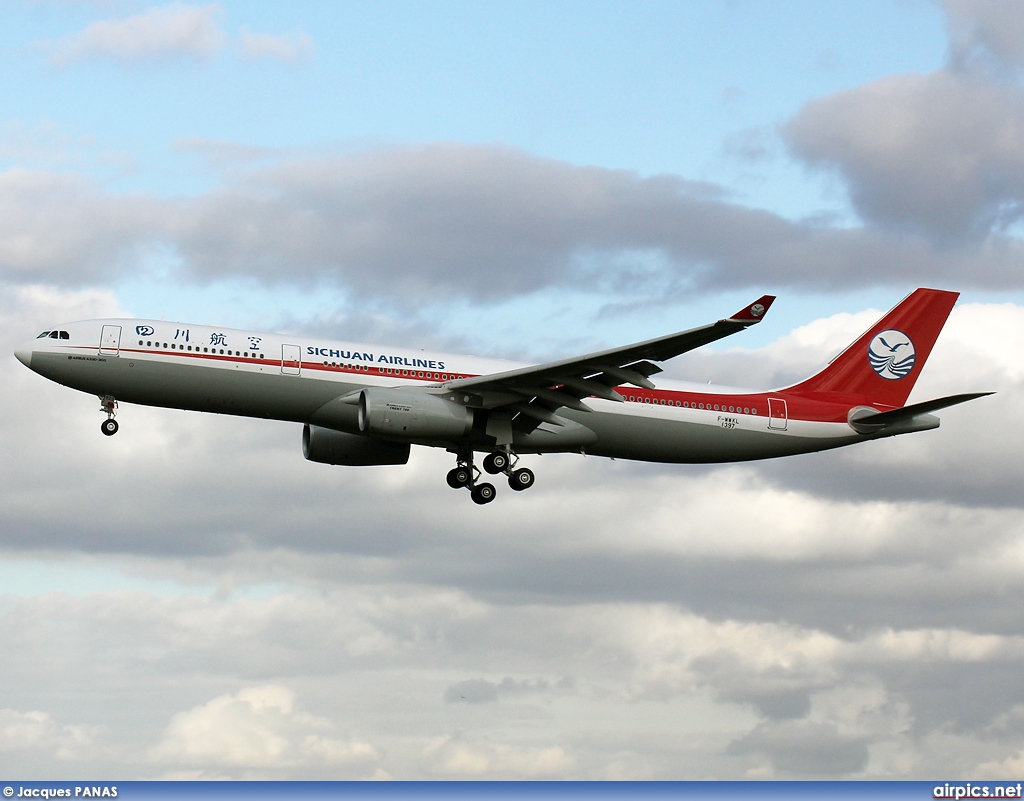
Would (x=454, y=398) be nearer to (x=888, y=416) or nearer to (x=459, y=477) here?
(x=459, y=477)

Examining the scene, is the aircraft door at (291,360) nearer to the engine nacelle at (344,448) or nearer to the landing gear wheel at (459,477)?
the engine nacelle at (344,448)

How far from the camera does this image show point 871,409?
51.3 m

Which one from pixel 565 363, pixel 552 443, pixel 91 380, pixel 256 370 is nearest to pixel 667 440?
pixel 552 443

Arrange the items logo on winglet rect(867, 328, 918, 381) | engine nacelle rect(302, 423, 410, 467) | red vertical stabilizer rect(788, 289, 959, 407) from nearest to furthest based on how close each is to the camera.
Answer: engine nacelle rect(302, 423, 410, 467)
red vertical stabilizer rect(788, 289, 959, 407)
logo on winglet rect(867, 328, 918, 381)

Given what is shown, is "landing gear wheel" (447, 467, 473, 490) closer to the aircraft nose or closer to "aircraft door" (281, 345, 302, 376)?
"aircraft door" (281, 345, 302, 376)

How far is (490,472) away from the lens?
152ft

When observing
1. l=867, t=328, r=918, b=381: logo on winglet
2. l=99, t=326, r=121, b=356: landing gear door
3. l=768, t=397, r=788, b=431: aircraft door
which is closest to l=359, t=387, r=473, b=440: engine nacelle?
l=99, t=326, r=121, b=356: landing gear door

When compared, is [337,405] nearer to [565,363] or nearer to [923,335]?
[565,363]

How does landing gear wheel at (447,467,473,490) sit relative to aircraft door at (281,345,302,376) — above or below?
below

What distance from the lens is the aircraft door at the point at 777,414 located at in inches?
1948

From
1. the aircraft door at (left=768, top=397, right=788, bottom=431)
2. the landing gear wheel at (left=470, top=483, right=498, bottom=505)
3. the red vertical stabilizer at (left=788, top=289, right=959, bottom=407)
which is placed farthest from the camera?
the red vertical stabilizer at (left=788, top=289, right=959, bottom=407)

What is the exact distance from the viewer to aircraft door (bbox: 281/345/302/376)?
43.4 meters

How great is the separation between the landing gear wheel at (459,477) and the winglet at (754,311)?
41.5ft

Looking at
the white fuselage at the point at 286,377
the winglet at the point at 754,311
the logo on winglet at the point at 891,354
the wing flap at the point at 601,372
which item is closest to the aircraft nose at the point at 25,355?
the white fuselage at the point at 286,377
